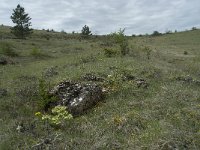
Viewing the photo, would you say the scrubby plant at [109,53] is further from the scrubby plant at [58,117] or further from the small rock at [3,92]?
the scrubby plant at [58,117]

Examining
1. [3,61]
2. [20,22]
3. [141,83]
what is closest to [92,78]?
[141,83]

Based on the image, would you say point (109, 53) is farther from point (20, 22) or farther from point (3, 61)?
point (20, 22)

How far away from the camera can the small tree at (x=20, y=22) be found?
4112 centimetres

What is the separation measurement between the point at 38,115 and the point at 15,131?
1.21 metres

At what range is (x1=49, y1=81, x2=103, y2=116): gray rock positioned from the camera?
12.4 m

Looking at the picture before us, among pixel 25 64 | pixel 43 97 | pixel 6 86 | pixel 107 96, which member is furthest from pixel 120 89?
pixel 25 64

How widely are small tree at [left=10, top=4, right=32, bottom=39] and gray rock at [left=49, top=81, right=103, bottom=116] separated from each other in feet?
97.1

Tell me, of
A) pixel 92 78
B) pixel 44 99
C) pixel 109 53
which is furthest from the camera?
pixel 109 53

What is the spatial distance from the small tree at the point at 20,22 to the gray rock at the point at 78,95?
29.6 m

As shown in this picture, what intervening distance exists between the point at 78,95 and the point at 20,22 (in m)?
31.5

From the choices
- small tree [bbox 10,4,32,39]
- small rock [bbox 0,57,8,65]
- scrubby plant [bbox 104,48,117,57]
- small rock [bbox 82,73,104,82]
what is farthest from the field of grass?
small tree [bbox 10,4,32,39]

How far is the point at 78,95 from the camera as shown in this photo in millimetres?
12828

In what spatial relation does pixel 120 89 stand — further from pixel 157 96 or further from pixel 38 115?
pixel 38 115

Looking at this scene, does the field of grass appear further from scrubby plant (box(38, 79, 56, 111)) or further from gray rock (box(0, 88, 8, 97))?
scrubby plant (box(38, 79, 56, 111))
